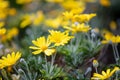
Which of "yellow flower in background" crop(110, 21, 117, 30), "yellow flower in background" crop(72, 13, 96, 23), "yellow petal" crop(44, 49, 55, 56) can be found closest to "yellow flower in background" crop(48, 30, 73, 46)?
"yellow petal" crop(44, 49, 55, 56)

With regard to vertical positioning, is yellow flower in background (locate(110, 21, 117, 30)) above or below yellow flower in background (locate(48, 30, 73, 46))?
below

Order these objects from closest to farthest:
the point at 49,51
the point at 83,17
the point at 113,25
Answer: the point at 49,51, the point at 83,17, the point at 113,25

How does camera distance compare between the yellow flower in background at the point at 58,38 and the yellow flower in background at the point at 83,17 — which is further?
the yellow flower in background at the point at 83,17

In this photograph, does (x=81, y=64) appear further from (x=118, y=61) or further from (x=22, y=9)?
(x=22, y=9)

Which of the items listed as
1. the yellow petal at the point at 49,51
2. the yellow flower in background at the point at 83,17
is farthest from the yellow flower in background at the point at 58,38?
the yellow flower in background at the point at 83,17

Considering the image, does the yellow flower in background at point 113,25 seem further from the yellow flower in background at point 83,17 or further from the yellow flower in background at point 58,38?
the yellow flower in background at point 58,38

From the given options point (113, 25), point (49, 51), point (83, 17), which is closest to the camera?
point (49, 51)

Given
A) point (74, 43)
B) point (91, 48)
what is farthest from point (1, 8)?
point (91, 48)

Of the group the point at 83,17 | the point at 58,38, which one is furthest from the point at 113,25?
the point at 58,38

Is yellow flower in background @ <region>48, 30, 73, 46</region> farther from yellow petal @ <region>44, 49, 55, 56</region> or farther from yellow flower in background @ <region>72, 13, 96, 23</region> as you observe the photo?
yellow flower in background @ <region>72, 13, 96, 23</region>

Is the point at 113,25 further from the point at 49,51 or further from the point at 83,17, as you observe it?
the point at 49,51

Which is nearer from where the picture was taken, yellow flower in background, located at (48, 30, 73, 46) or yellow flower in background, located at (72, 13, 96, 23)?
yellow flower in background, located at (48, 30, 73, 46)
